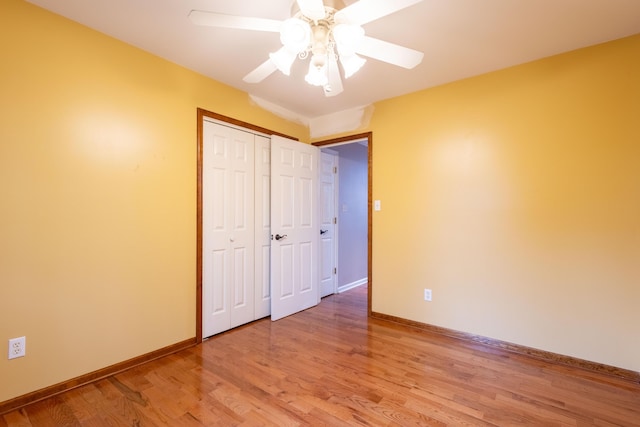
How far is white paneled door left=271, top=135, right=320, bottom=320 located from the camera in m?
3.09

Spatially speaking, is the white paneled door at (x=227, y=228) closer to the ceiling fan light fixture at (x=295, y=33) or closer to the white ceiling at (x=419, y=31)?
the white ceiling at (x=419, y=31)

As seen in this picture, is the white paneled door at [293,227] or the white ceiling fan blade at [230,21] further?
the white paneled door at [293,227]

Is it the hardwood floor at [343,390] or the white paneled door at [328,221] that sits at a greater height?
the white paneled door at [328,221]

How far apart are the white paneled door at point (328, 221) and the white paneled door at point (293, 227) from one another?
36 cm

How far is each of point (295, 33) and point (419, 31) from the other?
1091 mm

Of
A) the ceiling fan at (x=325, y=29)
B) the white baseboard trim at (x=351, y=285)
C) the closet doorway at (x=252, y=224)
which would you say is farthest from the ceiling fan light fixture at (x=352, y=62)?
the white baseboard trim at (x=351, y=285)

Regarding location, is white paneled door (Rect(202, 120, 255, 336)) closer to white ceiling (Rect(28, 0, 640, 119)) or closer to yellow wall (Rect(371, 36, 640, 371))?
white ceiling (Rect(28, 0, 640, 119))

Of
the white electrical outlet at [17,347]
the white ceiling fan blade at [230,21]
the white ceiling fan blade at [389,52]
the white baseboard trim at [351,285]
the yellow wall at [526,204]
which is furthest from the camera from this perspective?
the white baseboard trim at [351,285]

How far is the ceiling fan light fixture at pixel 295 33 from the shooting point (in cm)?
128

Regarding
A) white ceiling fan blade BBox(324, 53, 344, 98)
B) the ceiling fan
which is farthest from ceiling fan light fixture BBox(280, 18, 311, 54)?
white ceiling fan blade BBox(324, 53, 344, 98)

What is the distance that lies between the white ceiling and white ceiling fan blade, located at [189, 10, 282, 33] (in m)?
0.44

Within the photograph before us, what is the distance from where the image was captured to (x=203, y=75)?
257cm

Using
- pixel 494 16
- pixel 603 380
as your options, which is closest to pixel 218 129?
pixel 494 16

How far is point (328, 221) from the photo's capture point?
405 centimetres
